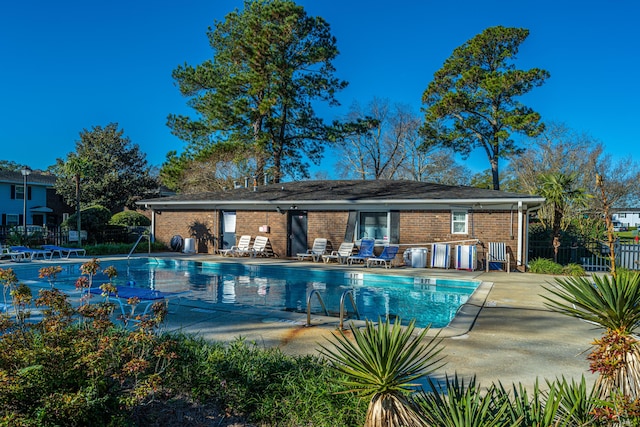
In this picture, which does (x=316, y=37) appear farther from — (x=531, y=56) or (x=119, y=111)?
(x=119, y=111)

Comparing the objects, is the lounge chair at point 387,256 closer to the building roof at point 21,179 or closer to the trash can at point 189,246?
the trash can at point 189,246

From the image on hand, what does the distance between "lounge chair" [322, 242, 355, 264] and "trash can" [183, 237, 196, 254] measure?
7372 millimetres

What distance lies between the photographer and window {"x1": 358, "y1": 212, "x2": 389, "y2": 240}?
1695 cm

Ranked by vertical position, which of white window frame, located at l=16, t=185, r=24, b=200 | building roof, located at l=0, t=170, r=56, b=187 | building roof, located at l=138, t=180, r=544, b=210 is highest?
building roof, located at l=0, t=170, r=56, b=187

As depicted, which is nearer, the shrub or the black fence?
the black fence

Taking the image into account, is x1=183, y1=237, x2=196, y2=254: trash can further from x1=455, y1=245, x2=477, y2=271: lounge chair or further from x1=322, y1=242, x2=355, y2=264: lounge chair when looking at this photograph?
x1=455, y1=245, x2=477, y2=271: lounge chair

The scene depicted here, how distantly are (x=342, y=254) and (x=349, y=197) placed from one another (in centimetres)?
260


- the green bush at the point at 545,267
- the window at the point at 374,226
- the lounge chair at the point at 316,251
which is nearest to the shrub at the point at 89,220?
the lounge chair at the point at 316,251

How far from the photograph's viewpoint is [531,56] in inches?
1069

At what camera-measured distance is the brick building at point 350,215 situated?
1506cm

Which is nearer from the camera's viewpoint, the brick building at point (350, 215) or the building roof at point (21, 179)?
the brick building at point (350, 215)

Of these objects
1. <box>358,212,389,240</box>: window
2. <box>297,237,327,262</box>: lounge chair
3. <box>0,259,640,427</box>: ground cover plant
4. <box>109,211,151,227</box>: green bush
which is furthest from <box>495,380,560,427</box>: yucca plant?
<box>109,211,151,227</box>: green bush

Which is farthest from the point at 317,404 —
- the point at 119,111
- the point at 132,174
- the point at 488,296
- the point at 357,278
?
the point at 119,111

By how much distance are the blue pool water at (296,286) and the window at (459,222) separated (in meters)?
3.98
